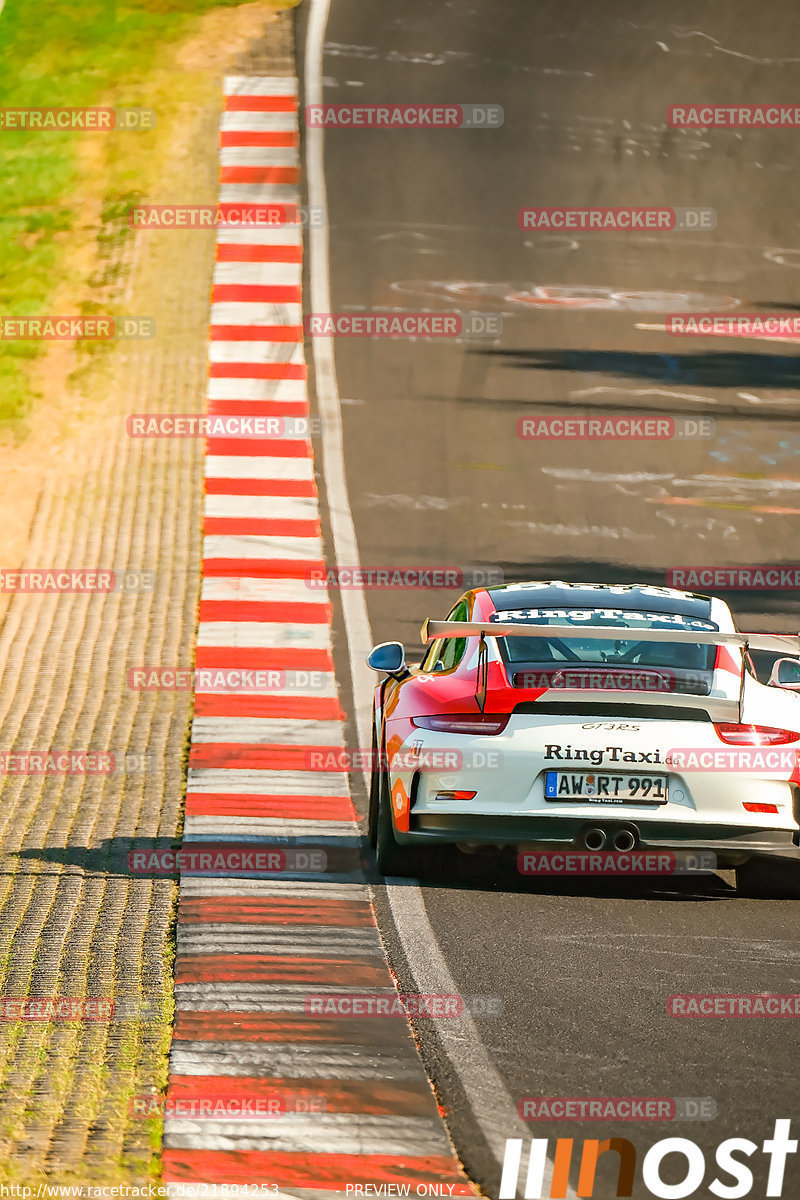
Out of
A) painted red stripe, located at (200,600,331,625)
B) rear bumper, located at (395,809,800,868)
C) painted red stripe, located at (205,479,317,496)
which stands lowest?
painted red stripe, located at (205,479,317,496)

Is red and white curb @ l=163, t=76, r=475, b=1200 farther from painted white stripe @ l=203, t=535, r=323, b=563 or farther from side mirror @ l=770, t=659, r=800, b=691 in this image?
side mirror @ l=770, t=659, r=800, b=691

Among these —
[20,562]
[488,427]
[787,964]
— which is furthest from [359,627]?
[787,964]

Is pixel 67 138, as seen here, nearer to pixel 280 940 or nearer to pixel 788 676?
pixel 788 676

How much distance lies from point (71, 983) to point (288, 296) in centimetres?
1670

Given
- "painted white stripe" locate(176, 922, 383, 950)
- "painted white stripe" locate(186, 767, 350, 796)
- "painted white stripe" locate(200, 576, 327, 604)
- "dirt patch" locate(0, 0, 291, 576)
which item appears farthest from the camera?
"dirt patch" locate(0, 0, 291, 576)

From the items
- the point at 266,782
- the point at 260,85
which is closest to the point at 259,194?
the point at 260,85

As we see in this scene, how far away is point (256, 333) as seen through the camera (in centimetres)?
2097

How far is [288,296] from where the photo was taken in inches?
864

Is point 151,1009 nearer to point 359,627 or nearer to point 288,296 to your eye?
point 359,627

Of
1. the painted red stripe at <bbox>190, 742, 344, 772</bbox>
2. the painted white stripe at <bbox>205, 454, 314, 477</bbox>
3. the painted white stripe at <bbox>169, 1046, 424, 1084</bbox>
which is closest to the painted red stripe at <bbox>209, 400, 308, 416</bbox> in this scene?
the painted white stripe at <bbox>205, 454, 314, 477</bbox>

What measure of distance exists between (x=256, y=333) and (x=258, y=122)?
7709mm

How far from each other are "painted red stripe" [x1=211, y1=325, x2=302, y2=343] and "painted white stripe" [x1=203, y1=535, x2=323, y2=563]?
561 cm

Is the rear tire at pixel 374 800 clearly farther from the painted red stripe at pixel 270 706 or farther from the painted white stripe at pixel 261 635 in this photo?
the painted white stripe at pixel 261 635

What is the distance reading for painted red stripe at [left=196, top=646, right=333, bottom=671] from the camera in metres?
12.8
